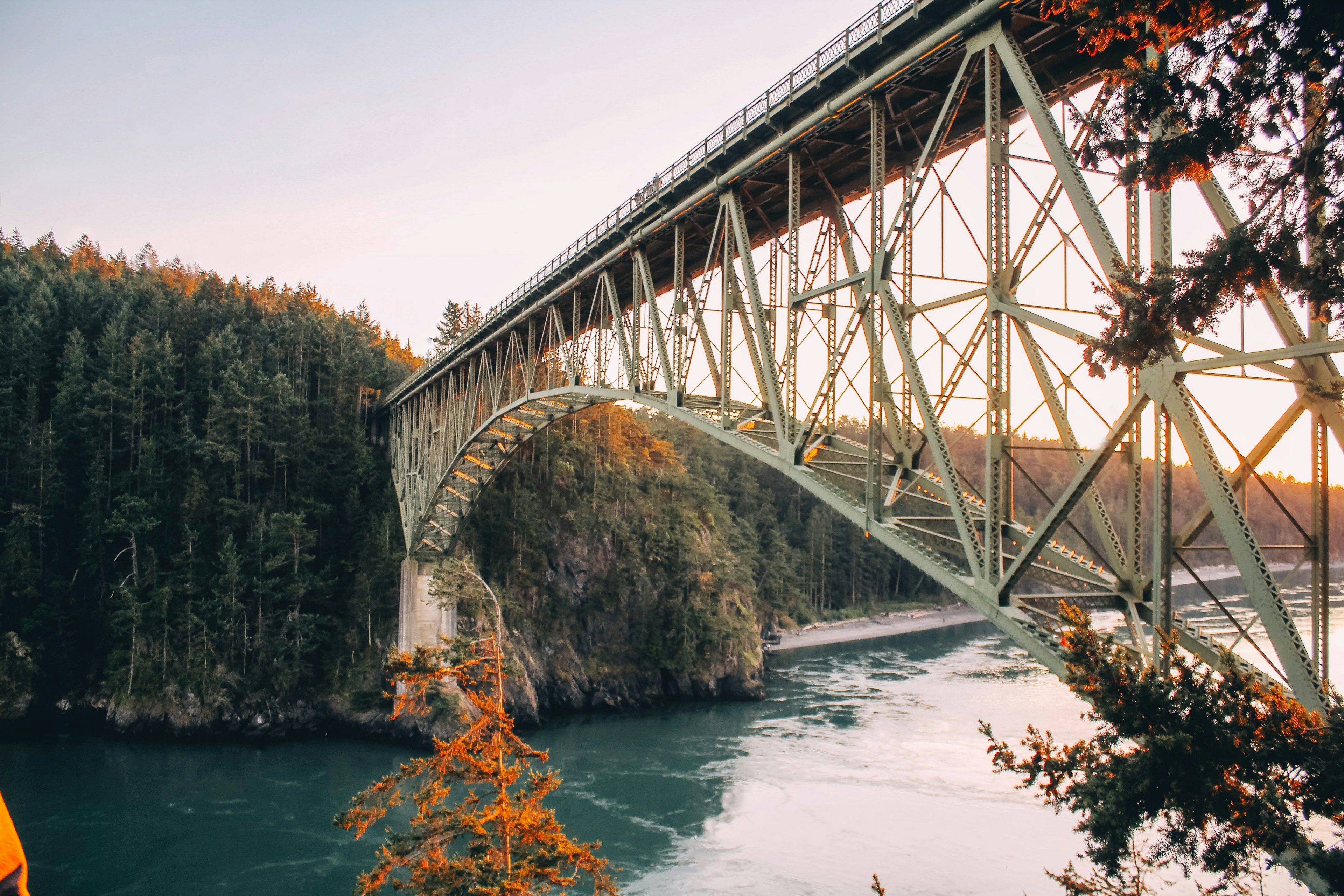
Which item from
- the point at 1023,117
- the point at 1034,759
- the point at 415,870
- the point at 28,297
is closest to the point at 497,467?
the point at 415,870

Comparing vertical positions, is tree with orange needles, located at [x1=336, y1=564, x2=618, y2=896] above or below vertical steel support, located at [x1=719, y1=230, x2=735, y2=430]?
below

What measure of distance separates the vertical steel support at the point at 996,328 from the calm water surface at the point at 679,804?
12.9 meters

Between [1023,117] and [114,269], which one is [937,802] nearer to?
[1023,117]

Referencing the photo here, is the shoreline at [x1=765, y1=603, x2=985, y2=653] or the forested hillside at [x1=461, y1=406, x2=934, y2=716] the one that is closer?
the forested hillside at [x1=461, y1=406, x2=934, y2=716]

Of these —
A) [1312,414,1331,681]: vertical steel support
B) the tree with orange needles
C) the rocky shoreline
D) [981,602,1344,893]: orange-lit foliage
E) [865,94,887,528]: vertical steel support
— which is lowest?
the rocky shoreline

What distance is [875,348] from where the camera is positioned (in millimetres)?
10594

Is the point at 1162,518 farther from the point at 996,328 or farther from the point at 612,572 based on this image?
the point at 612,572

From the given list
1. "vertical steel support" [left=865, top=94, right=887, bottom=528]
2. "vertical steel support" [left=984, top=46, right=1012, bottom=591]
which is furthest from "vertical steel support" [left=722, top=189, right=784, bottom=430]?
"vertical steel support" [left=984, top=46, right=1012, bottom=591]

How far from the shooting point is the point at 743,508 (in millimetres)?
73438

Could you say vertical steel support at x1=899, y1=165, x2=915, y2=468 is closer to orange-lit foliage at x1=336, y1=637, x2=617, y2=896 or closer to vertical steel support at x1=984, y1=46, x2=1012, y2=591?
vertical steel support at x1=984, y1=46, x2=1012, y2=591

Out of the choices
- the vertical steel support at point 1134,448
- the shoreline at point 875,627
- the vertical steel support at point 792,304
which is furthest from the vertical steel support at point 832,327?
the shoreline at point 875,627

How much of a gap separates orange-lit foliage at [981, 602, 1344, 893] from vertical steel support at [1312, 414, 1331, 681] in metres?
0.37

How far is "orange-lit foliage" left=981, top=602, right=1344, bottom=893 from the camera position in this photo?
18.0 ft

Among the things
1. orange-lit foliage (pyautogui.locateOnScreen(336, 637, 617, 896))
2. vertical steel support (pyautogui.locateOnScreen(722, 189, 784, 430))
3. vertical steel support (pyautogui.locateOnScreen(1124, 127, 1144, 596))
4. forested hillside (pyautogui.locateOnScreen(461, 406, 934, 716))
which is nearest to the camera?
vertical steel support (pyautogui.locateOnScreen(1124, 127, 1144, 596))
